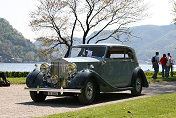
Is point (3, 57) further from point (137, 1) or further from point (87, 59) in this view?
point (87, 59)

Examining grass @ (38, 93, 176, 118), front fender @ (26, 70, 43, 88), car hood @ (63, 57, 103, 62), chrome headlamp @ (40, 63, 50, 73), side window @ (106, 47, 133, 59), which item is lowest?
grass @ (38, 93, 176, 118)

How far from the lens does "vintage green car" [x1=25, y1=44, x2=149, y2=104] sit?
9.98 m

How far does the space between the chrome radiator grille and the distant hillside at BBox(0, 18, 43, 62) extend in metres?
101

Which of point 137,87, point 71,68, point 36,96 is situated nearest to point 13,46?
point 137,87

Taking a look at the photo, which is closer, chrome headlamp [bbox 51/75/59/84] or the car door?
chrome headlamp [bbox 51/75/59/84]

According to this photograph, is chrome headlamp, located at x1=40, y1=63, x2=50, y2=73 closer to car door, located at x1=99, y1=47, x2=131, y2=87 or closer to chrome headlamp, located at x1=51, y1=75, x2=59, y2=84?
chrome headlamp, located at x1=51, y1=75, x2=59, y2=84

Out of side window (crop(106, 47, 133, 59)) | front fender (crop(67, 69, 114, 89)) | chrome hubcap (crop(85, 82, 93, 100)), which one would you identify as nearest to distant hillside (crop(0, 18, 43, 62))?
side window (crop(106, 47, 133, 59))

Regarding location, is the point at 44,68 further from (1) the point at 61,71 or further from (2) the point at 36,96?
(2) the point at 36,96

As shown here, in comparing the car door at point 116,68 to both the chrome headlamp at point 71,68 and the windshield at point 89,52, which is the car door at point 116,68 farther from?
the chrome headlamp at point 71,68

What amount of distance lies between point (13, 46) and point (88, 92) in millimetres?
116254

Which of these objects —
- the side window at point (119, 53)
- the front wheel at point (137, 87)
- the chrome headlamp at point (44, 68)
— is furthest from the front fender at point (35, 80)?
the front wheel at point (137, 87)

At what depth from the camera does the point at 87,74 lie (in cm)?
1002

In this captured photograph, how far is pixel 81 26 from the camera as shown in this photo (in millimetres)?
29359

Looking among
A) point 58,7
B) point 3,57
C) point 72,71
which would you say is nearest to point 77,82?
point 72,71
